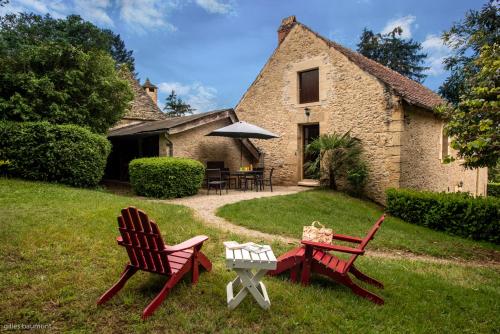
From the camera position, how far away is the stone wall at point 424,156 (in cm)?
1202

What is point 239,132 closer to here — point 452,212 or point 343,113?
point 343,113

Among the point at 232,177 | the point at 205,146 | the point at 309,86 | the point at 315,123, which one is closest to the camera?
the point at 205,146

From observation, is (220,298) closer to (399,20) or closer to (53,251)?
(53,251)

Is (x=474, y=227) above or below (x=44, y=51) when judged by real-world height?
below

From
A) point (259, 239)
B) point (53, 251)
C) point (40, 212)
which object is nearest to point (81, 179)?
point (40, 212)

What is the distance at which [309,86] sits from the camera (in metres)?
14.1

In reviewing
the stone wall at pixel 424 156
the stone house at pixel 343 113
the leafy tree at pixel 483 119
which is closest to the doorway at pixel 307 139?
the stone house at pixel 343 113

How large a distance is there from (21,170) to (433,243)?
1139 centimetres

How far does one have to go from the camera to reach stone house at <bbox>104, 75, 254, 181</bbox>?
38.1 ft

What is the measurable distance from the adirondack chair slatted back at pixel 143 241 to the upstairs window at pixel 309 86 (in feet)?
39.4

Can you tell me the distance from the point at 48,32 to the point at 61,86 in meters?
2.67

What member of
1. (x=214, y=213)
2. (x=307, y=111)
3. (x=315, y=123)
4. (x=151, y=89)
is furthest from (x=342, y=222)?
(x=151, y=89)

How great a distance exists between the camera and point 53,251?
4312 millimetres

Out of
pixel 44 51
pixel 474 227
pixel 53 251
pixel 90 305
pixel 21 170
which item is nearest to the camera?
pixel 90 305
